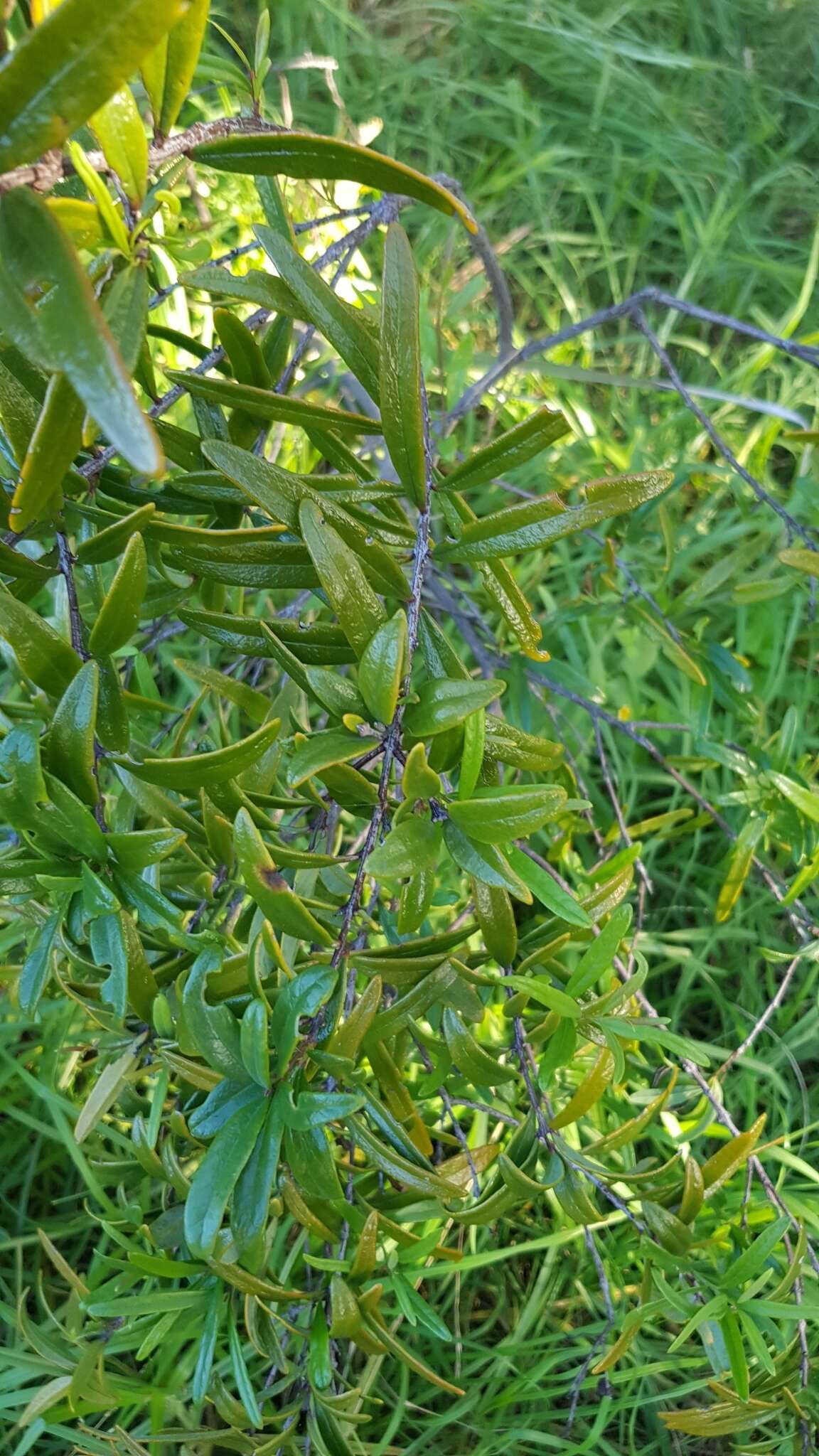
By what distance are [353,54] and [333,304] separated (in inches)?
64.3

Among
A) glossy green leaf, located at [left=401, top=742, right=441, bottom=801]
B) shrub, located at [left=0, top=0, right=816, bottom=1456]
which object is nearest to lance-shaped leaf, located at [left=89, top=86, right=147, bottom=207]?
shrub, located at [left=0, top=0, right=816, bottom=1456]

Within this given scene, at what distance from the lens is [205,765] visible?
36 centimetres

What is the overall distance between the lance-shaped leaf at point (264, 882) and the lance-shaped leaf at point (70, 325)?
0.49 feet

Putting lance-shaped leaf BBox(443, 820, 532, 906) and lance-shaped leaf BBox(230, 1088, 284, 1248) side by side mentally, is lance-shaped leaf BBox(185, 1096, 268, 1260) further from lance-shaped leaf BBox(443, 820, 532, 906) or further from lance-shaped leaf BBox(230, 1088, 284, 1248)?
lance-shaped leaf BBox(443, 820, 532, 906)

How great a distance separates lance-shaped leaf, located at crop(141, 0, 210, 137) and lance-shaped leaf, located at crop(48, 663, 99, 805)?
193 millimetres

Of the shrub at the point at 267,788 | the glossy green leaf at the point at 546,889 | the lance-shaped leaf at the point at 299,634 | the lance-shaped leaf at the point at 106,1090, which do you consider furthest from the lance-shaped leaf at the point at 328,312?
the lance-shaped leaf at the point at 106,1090

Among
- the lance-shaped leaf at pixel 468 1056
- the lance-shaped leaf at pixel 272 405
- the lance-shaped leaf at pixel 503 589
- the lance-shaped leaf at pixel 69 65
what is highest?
the lance-shaped leaf at pixel 69 65

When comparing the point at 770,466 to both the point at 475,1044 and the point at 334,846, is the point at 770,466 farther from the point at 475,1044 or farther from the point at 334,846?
the point at 475,1044

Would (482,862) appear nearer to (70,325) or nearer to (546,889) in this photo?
(546,889)

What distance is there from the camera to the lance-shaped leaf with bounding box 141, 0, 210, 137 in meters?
0.29

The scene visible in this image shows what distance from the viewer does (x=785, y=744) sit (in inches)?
31.1

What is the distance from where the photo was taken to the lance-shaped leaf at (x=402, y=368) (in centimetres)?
35

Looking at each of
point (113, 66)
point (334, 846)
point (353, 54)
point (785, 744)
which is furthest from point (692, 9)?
point (113, 66)

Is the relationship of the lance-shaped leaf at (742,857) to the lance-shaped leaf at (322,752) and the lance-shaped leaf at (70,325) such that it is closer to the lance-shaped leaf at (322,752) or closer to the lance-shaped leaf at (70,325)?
the lance-shaped leaf at (322,752)
